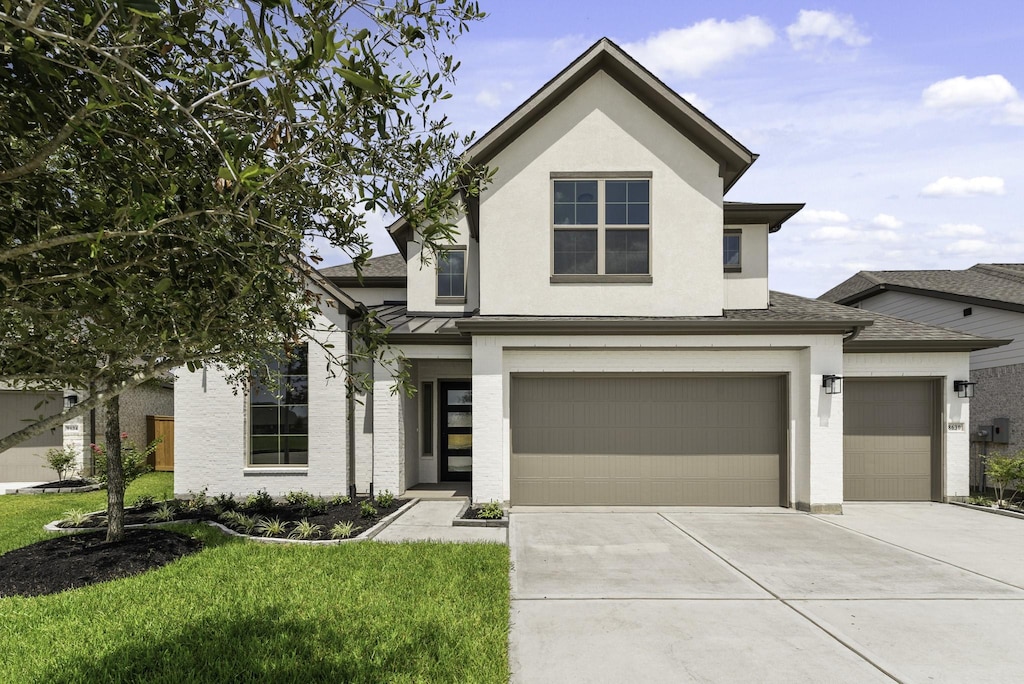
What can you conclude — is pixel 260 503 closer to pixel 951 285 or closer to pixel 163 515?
pixel 163 515

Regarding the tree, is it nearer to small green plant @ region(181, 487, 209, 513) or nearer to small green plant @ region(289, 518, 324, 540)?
small green plant @ region(289, 518, 324, 540)

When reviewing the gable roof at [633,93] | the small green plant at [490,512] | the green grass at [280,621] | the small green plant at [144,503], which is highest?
the gable roof at [633,93]

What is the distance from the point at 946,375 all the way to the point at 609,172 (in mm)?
8524

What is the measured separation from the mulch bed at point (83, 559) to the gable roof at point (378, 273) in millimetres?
8183

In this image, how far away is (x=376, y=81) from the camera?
230 cm

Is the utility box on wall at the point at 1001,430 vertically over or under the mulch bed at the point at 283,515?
over

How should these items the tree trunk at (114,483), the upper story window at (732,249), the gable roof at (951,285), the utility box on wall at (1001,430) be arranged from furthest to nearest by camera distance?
the gable roof at (951,285) → the utility box on wall at (1001,430) → the upper story window at (732,249) → the tree trunk at (114,483)

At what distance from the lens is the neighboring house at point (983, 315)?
14555 millimetres

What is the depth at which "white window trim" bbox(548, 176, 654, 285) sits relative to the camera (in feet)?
40.2

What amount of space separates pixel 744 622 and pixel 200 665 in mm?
5112

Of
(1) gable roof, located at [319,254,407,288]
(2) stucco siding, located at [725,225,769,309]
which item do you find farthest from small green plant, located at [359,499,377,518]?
(2) stucco siding, located at [725,225,769,309]

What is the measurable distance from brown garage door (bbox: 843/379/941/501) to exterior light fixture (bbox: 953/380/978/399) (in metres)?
0.41

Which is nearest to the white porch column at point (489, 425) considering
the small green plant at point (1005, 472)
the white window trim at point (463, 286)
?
the white window trim at point (463, 286)

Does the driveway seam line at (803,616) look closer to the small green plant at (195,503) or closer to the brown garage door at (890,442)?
the brown garage door at (890,442)
